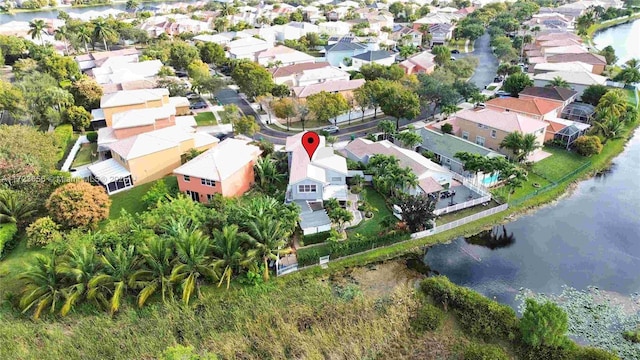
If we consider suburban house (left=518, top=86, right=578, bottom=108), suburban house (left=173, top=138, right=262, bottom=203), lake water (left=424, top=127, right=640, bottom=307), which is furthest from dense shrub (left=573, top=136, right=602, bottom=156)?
suburban house (left=173, top=138, right=262, bottom=203)

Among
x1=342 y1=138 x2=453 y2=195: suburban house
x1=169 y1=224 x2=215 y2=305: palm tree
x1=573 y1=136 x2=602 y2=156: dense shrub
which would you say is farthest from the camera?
x1=573 y1=136 x2=602 y2=156: dense shrub

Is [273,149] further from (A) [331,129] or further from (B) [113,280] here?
(B) [113,280]

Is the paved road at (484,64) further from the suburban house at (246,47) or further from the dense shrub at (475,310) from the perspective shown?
the dense shrub at (475,310)

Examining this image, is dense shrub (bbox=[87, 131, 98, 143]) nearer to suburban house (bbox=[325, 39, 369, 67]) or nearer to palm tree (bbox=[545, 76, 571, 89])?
suburban house (bbox=[325, 39, 369, 67])

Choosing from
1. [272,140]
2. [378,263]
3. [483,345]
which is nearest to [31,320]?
[378,263]

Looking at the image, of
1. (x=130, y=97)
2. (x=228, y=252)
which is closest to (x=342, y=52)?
(x=130, y=97)

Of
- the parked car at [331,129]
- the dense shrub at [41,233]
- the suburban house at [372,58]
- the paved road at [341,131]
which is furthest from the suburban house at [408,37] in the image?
the dense shrub at [41,233]

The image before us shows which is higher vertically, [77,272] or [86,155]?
[77,272]
